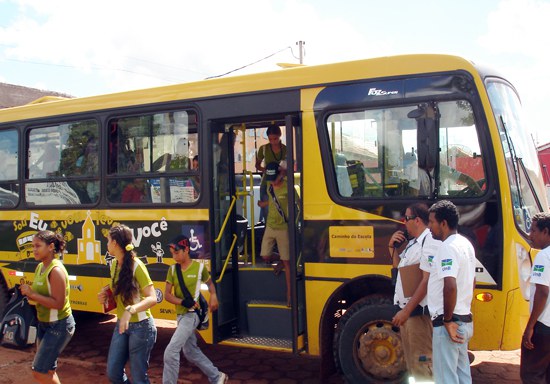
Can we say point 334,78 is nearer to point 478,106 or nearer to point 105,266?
point 478,106

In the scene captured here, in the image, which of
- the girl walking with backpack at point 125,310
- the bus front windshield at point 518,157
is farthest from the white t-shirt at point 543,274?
the girl walking with backpack at point 125,310

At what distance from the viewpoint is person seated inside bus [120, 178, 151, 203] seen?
6668mm

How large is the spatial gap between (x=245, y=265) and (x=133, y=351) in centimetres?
220

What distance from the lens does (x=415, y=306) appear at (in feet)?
14.2

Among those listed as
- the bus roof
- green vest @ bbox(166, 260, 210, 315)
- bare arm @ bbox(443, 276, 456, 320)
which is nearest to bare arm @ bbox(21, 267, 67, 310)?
green vest @ bbox(166, 260, 210, 315)

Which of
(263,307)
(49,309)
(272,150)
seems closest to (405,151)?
(272,150)

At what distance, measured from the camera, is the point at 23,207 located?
7734 millimetres

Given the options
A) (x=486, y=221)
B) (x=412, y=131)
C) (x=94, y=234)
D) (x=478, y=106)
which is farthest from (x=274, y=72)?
(x=94, y=234)

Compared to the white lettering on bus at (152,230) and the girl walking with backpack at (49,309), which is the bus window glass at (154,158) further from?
the girl walking with backpack at (49,309)

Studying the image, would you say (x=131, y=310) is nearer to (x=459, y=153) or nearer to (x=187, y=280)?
(x=187, y=280)

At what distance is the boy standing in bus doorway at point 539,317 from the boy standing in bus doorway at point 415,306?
2.52 ft

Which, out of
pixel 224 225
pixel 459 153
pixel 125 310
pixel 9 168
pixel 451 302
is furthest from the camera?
pixel 9 168

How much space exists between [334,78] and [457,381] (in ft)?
9.92

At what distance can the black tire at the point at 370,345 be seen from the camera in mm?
5250
